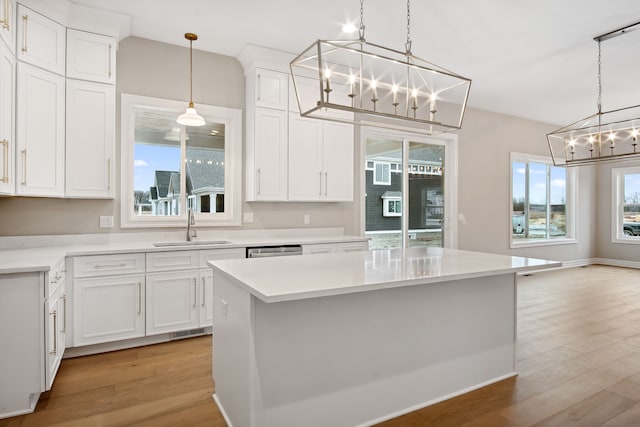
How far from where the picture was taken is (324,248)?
13.2ft

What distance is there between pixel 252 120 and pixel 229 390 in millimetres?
2793

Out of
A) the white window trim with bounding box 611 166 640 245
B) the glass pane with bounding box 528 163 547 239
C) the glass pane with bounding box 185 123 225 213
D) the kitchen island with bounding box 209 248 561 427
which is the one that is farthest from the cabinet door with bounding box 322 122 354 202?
the white window trim with bounding box 611 166 640 245

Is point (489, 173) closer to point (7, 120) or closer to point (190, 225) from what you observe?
point (190, 225)

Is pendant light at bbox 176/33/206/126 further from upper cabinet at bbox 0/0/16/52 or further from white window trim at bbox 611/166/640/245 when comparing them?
white window trim at bbox 611/166/640/245

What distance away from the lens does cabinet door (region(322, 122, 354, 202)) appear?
174 inches

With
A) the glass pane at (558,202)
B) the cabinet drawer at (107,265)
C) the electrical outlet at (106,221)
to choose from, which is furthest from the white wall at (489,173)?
the electrical outlet at (106,221)

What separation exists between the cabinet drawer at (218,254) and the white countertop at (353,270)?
117cm

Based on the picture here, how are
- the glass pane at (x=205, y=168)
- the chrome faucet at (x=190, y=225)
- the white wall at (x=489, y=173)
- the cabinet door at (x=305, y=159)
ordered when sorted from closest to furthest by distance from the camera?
the chrome faucet at (x=190, y=225) < the glass pane at (x=205, y=168) < the cabinet door at (x=305, y=159) < the white wall at (x=489, y=173)

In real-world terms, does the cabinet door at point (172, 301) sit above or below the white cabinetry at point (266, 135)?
below

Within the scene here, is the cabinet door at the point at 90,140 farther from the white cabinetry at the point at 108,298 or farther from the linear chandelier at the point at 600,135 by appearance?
the linear chandelier at the point at 600,135

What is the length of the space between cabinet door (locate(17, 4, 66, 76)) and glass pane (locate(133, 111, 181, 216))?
2.79ft

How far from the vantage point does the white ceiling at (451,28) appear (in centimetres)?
319

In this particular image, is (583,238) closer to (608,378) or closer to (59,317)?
(608,378)

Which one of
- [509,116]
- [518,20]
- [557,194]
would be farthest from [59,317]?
[557,194]
